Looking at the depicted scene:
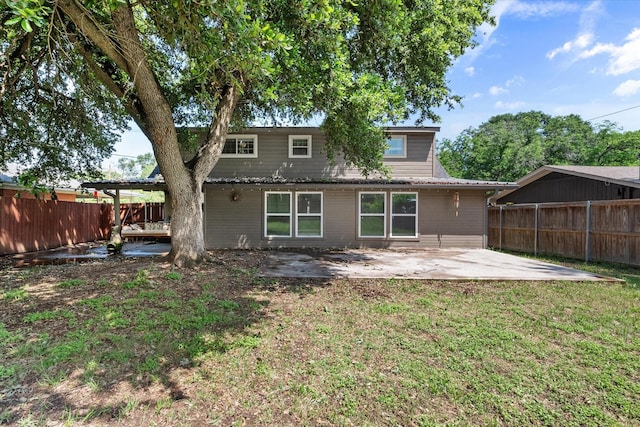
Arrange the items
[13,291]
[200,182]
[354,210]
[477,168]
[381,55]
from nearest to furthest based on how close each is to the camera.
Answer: [13,291] < [200,182] < [381,55] < [354,210] < [477,168]

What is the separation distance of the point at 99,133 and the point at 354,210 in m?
8.42

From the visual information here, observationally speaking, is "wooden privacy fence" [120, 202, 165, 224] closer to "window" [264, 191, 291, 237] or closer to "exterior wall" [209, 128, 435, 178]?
"exterior wall" [209, 128, 435, 178]

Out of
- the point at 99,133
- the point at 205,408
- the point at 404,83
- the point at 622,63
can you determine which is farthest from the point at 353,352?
the point at 622,63

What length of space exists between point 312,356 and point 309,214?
27.5 ft

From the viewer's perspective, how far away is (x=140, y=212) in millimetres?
17625

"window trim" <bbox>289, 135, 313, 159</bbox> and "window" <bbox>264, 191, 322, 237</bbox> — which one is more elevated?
"window trim" <bbox>289, 135, 313, 159</bbox>

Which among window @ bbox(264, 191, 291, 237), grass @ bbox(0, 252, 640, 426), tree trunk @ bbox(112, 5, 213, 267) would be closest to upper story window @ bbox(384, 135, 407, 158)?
window @ bbox(264, 191, 291, 237)

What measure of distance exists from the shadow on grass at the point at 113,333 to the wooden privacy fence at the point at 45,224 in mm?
5106

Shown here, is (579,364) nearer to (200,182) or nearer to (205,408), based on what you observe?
(205,408)

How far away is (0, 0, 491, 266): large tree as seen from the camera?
4.59 metres

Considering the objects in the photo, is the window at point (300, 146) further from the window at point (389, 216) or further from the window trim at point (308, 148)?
the window at point (389, 216)

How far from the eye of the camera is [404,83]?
8227mm

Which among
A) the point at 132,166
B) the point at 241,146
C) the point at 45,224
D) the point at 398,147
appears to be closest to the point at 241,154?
the point at 241,146

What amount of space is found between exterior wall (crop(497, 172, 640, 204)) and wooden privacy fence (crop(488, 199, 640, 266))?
144 inches
